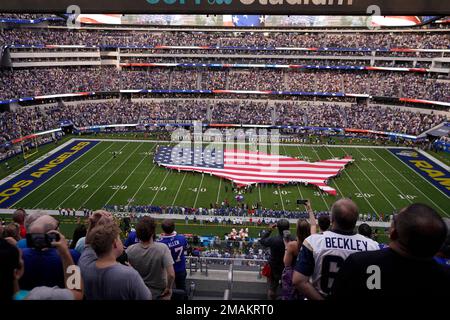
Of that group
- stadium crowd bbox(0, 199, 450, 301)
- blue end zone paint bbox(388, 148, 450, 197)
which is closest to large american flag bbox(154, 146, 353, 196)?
blue end zone paint bbox(388, 148, 450, 197)

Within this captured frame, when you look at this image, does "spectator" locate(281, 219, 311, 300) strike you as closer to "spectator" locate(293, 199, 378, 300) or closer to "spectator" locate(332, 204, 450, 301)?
"spectator" locate(293, 199, 378, 300)

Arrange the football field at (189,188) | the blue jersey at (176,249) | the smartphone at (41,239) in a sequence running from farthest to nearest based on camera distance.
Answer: the football field at (189,188) < the blue jersey at (176,249) < the smartphone at (41,239)

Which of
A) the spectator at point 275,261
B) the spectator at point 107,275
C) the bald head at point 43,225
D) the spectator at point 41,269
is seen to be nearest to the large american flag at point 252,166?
the spectator at point 275,261

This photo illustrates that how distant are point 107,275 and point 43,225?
1.04 meters

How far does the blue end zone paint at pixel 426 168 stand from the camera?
1248 inches

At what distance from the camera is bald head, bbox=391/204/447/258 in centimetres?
254

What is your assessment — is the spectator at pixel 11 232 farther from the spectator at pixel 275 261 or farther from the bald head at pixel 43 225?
the spectator at pixel 275 261

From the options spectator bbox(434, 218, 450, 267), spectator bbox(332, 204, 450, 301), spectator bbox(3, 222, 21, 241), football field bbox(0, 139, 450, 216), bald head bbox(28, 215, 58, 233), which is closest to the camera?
spectator bbox(332, 204, 450, 301)

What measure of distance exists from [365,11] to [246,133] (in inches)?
1672

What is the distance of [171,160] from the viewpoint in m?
36.9

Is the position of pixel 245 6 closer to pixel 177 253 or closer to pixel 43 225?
pixel 177 253
